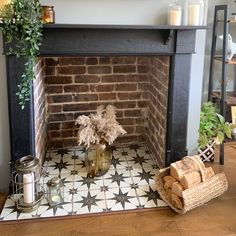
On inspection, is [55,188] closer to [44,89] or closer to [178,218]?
[178,218]

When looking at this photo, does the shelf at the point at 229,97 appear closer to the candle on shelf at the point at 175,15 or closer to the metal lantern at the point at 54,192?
the candle on shelf at the point at 175,15

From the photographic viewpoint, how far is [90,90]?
9.91ft

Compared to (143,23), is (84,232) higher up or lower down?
lower down

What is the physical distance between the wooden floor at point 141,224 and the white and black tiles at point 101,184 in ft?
0.24

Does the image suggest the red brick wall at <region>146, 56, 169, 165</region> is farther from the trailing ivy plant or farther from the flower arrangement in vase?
the trailing ivy plant

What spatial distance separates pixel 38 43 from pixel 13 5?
0.86 ft

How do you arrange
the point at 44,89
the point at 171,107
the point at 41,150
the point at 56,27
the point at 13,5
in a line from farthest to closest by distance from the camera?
the point at 44,89
the point at 41,150
the point at 171,107
the point at 56,27
the point at 13,5

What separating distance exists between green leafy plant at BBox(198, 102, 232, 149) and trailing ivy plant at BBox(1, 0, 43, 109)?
1.44m

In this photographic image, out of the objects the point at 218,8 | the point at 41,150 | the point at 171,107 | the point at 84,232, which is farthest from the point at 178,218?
the point at 218,8

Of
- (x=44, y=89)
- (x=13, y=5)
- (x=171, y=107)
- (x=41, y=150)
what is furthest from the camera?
(x=44, y=89)

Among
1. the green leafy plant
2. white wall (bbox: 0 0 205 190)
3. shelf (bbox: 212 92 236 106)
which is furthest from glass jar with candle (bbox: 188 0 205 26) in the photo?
shelf (bbox: 212 92 236 106)

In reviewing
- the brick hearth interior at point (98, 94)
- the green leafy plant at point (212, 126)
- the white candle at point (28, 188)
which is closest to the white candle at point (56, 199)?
the white candle at point (28, 188)

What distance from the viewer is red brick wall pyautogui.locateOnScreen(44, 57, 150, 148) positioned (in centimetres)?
294

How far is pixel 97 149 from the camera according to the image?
8.42 feet
